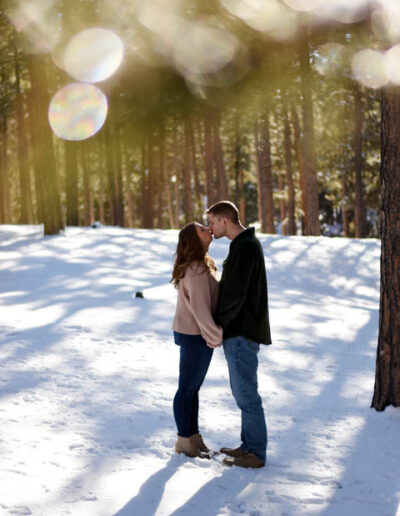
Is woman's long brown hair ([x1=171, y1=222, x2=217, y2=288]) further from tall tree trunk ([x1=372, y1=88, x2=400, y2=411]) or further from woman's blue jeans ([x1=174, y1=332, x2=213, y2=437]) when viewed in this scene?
tall tree trunk ([x1=372, y1=88, x2=400, y2=411])

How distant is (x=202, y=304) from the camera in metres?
4.56

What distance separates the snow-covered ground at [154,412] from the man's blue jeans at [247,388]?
9.4 inches

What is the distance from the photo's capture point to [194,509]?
3914mm

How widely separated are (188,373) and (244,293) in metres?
0.85

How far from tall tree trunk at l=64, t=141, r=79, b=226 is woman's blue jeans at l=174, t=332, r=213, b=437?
1980 centimetres

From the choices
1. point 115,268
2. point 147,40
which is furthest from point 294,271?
point 147,40

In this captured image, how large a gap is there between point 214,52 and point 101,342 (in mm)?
18451

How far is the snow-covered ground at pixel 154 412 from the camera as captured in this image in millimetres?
4109

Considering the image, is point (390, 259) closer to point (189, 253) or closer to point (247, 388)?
point (247, 388)

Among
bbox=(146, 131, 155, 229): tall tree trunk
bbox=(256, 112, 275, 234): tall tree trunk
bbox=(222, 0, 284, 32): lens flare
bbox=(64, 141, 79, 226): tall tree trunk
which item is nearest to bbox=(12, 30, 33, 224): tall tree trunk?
bbox=(64, 141, 79, 226): tall tree trunk

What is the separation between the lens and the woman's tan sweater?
4.53 meters

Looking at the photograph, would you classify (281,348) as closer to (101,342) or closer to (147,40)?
(101,342)

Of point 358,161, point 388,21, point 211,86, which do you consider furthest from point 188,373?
point 358,161

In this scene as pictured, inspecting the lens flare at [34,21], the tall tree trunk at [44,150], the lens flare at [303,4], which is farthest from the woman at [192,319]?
the lens flare at [303,4]
